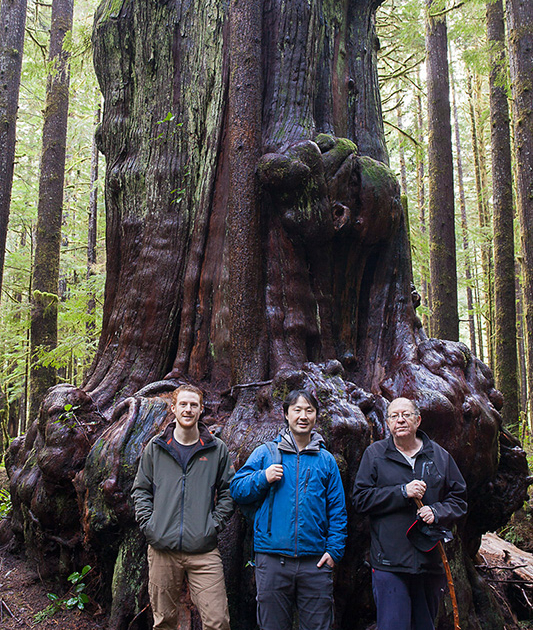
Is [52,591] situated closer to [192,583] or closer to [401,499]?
[192,583]

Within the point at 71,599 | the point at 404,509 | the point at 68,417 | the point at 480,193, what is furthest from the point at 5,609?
the point at 480,193

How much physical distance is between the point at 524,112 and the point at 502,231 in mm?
3425

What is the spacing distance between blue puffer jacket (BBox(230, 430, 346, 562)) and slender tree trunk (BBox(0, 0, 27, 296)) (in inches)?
274

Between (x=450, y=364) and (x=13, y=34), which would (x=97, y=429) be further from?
(x=13, y=34)

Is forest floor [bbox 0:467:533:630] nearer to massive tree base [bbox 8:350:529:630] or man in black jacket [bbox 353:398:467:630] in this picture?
massive tree base [bbox 8:350:529:630]

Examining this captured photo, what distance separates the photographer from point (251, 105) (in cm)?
497

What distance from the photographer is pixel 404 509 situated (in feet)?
9.86

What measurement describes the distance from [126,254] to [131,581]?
345 centimetres

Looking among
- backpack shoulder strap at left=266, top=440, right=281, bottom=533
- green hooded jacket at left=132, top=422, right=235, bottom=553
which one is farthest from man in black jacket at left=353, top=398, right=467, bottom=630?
green hooded jacket at left=132, top=422, right=235, bottom=553

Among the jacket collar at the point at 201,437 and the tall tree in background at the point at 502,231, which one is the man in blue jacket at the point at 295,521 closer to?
the jacket collar at the point at 201,437

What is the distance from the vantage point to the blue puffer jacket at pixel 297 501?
114 inches

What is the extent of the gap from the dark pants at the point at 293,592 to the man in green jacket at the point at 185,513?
38cm

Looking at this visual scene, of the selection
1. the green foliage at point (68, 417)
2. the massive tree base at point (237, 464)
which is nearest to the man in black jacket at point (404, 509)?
the massive tree base at point (237, 464)

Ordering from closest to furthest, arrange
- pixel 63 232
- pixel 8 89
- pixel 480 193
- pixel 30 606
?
1. pixel 30 606
2. pixel 8 89
3. pixel 480 193
4. pixel 63 232
